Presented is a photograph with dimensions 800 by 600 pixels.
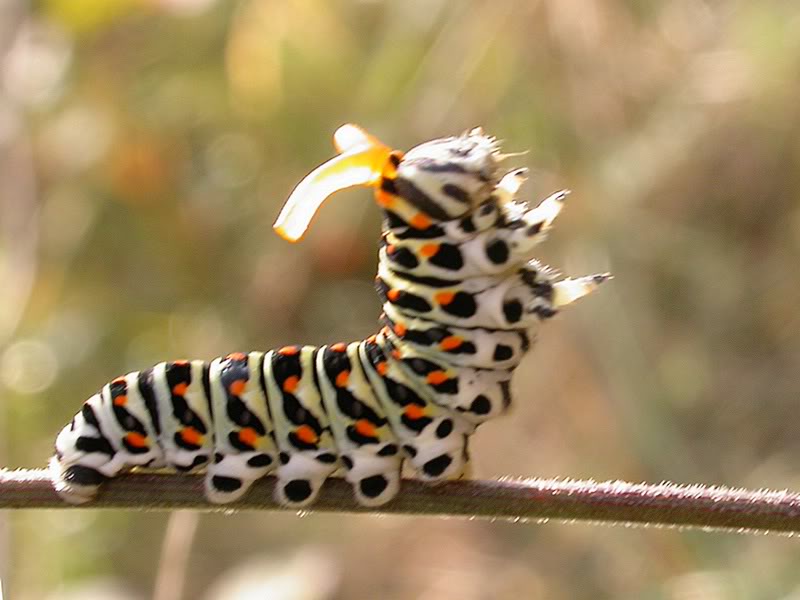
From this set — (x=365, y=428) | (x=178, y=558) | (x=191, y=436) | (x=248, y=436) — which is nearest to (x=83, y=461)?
(x=191, y=436)

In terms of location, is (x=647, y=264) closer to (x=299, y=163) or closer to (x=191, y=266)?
(x=299, y=163)

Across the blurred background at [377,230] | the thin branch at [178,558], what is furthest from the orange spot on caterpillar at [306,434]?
the blurred background at [377,230]

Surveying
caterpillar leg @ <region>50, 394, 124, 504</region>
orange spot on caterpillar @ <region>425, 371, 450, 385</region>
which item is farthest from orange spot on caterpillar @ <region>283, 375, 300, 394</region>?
caterpillar leg @ <region>50, 394, 124, 504</region>

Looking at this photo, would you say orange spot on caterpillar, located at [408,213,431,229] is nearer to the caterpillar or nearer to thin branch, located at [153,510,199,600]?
Answer: the caterpillar

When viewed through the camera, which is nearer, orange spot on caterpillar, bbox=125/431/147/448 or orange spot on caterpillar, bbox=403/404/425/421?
orange spot on caterpillar, bbox=403/404/425/421

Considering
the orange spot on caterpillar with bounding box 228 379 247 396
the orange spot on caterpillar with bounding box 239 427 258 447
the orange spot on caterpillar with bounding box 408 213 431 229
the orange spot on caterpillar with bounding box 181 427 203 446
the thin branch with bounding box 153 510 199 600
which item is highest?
the orange spot on caterpillar with bounding box 408 213 431 229

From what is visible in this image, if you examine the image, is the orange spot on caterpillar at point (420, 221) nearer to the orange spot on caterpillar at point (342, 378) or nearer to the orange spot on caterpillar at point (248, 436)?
Answer: the orange spot on caterpillar at point (342, 378)
